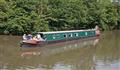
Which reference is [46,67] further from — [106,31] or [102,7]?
[102,7]

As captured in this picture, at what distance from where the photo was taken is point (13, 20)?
32062mm

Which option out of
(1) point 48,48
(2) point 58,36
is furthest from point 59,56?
(2) point 58,36

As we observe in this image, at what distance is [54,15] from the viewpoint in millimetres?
36219

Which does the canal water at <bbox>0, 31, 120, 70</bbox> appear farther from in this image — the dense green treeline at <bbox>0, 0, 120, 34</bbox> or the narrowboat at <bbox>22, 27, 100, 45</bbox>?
the dense green treeline at <bbox>0, 0, 120, 34</bbox>

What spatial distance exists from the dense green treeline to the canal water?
2.91 metres

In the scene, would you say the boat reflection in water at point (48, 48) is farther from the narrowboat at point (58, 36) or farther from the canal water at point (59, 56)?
the narrowboat at point (58, 36)

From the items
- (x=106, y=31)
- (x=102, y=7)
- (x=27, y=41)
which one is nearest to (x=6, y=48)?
(x=27, y=41)

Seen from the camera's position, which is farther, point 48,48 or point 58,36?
point 58,36

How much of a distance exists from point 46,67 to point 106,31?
75.0 feet

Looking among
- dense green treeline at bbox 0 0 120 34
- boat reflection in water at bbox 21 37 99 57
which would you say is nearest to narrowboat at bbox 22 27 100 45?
boat reflection in water at bbox 21 37 99 57

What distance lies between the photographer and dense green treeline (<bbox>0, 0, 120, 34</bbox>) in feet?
106

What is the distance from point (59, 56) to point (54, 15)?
13706mm

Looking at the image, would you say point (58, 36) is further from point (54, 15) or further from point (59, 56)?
point (54, 15)

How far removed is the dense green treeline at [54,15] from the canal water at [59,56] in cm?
291
